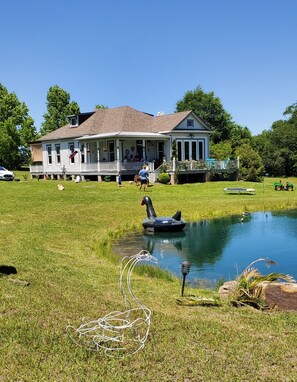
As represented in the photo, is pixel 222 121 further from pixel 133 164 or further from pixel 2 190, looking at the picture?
pixel 2 190

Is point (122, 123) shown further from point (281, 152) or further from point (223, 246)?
point (281, 152)

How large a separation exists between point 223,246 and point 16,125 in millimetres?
54442

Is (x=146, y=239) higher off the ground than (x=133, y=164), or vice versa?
(x=133, y=164)

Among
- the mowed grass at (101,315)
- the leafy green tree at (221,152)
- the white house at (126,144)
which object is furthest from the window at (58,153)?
the mowed grass at (101,315)

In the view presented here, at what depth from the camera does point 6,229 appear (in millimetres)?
14922

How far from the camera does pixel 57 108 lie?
69750 millimetres

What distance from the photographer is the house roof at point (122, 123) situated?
3750cm

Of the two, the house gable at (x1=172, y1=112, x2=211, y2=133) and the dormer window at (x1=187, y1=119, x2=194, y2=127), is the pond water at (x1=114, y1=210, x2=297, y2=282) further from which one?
the dormer window at (x1=187, y1=119, x2=194, y2=127)

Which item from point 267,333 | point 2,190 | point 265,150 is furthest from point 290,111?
point 267,333

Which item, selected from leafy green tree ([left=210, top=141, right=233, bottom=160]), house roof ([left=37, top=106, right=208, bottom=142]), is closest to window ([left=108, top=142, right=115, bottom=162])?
house roof ([left=37, top=106, right=208, bottom=142])

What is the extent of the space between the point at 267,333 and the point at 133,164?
2978 centimetres

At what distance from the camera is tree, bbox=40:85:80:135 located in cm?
6912

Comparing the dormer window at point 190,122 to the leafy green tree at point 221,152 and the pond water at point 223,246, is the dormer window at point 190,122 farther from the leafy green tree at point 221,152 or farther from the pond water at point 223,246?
the pond water at point 223,246

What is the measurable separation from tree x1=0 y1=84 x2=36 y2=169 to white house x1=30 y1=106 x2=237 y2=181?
17057mm
